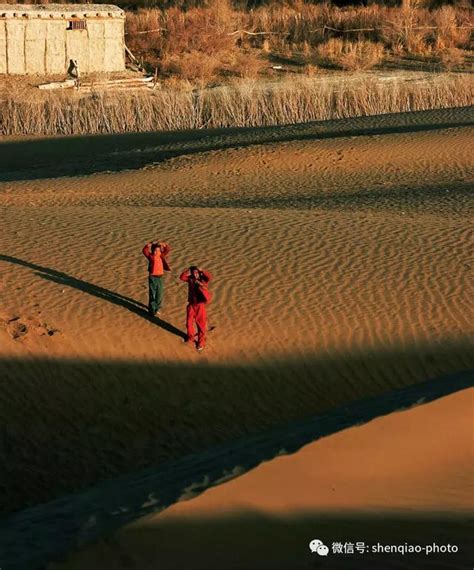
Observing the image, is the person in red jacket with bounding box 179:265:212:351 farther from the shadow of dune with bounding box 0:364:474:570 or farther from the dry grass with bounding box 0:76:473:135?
the dry grass with bounding box 0:76:473:135

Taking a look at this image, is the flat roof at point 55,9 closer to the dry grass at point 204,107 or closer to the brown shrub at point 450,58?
the dry grass at point 204,107

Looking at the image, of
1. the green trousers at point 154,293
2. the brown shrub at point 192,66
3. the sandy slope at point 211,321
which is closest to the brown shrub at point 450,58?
the brown shrub at point 192,66

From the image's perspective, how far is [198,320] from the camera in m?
11.9

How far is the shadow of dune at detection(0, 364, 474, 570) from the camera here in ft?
21.1

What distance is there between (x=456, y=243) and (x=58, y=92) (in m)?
22.0

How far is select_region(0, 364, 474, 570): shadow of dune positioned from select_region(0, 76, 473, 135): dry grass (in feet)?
72.3

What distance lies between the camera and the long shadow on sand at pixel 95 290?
41.8ft

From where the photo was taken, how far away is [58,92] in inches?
1384

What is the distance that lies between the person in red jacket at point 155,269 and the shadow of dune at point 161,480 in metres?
1.63

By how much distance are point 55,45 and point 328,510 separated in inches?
1323

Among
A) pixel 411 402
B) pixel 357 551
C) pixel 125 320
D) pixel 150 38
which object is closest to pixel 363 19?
pixel 150 38

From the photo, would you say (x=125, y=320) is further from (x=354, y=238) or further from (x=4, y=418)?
(x=354, y=238)

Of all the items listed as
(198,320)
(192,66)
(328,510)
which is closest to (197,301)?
(198,320)

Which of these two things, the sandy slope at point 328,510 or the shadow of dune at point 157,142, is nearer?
the sandy slope at point 328,510
